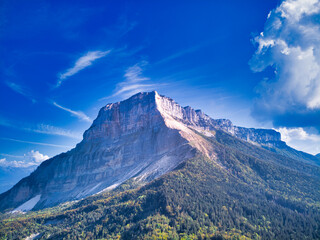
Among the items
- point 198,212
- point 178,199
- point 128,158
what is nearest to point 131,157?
point 128,158

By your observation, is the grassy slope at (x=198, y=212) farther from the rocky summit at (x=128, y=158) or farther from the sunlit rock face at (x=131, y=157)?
the rocky summit at (x=128, y=158)

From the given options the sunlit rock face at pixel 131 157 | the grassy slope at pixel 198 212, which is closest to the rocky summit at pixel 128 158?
the sunlit rock face at pixel 131 157

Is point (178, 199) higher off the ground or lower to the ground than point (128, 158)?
lower

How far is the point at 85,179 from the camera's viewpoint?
185 m

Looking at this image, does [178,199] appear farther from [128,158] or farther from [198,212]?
[128,158]

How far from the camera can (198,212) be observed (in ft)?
245

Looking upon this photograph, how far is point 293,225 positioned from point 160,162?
86.3m

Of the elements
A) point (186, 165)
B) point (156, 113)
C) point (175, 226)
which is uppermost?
point (156, 113)

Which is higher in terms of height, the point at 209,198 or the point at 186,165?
the point at 186,165

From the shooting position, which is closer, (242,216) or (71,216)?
(242,216)

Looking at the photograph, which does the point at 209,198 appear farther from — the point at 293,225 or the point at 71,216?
the point at 71,216

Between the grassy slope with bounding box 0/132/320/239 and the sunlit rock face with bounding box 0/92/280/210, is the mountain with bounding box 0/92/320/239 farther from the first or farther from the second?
the sunlit rock face with bounding box 0/92/280/210

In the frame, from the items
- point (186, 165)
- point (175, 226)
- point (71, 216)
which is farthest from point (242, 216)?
point (71, 216)

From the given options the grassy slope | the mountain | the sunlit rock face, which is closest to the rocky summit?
the sunlit rock face
